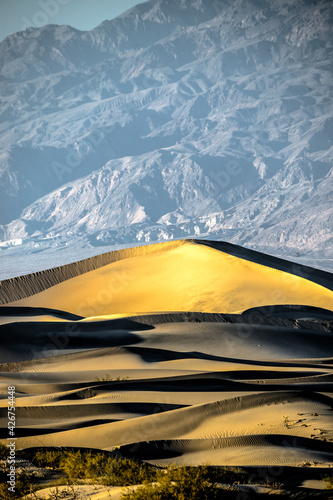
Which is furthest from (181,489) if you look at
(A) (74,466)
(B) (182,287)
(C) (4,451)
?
(B) (182,287)

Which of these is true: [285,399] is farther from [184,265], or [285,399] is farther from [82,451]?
[184,265]

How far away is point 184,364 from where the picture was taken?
13414mm

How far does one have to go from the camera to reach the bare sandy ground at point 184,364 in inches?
325

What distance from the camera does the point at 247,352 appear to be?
51.1 ft

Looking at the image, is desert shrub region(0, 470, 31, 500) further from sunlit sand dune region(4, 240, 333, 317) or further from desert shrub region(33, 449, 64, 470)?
sunlit sand dune region(4, 240, 333, 317)

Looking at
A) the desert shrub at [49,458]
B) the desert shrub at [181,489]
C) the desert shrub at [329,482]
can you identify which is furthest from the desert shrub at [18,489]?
the desert shrub at [329,482]

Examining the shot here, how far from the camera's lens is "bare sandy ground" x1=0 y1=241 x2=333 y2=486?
27.1 ft

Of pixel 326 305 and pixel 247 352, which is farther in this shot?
pixel 326 305

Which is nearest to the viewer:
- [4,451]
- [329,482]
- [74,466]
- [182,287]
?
[329,482]

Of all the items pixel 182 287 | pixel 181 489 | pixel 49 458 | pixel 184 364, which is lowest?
pixel 182 287

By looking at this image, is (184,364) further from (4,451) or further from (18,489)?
(18,489)

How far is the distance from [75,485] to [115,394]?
3.74 m

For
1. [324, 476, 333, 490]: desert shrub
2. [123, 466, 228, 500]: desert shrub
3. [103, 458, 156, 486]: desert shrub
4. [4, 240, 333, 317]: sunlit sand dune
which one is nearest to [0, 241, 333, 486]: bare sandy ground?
[4, 240, 333, 317]: sunlit sand dune

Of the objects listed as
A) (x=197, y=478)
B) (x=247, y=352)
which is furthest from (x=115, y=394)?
(x=247, y=352)
